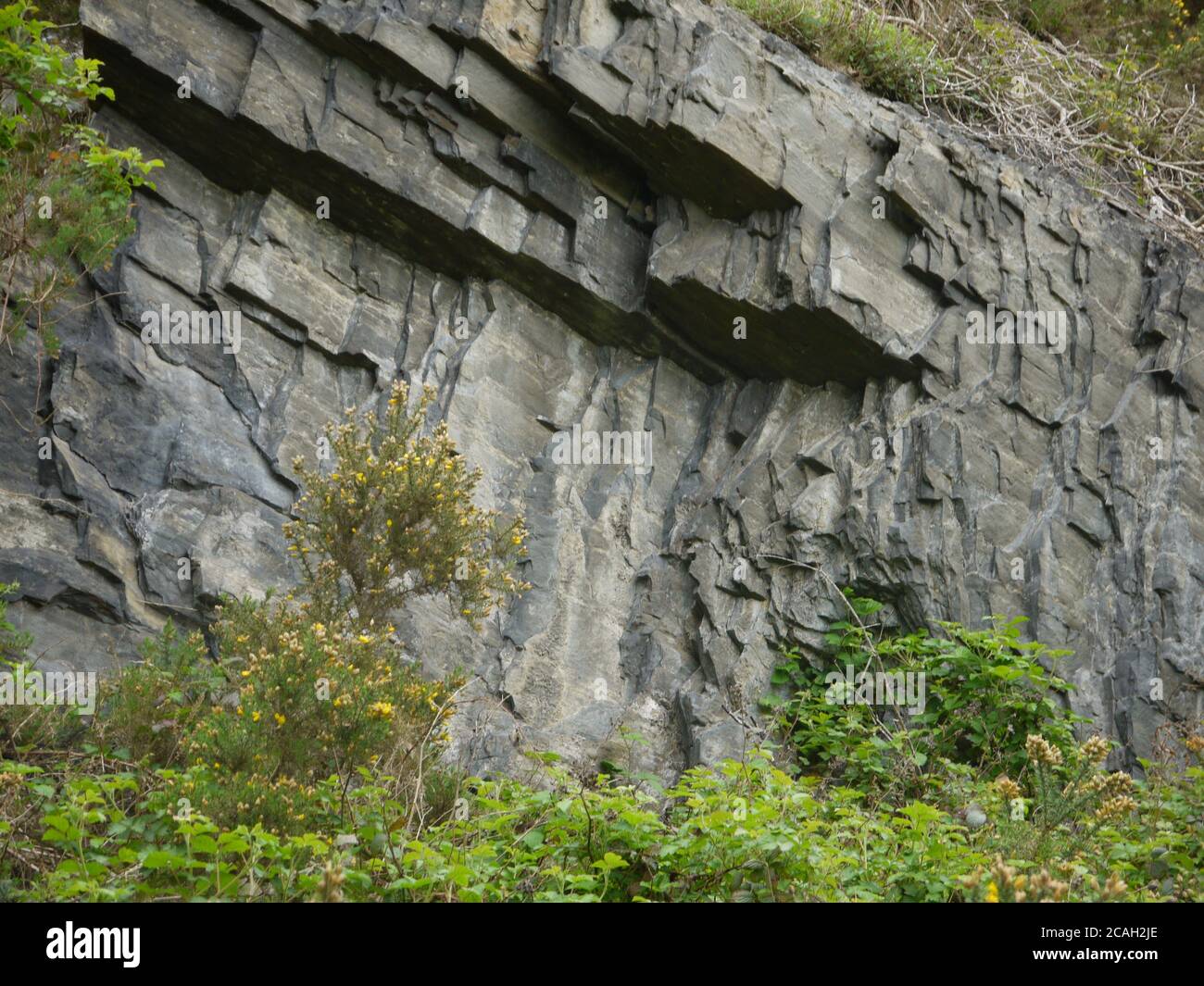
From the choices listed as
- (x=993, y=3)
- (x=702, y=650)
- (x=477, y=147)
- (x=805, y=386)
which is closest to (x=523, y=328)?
(x=477, y=147)

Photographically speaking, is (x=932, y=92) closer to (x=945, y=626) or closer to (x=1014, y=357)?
(x=1014, y=357)

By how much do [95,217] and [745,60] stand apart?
Answer: 20.3 feet

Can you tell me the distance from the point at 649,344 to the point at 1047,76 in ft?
20.1

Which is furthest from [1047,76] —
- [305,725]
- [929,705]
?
[305,725]

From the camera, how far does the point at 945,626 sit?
978cm

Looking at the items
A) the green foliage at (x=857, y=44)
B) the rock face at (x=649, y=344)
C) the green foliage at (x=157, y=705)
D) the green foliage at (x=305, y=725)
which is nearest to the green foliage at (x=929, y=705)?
the rock face at (x=649, y=344)

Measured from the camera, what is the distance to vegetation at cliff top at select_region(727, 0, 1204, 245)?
40.2ft

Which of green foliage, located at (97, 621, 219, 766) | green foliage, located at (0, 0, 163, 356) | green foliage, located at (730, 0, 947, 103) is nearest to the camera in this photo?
green foliage, located at (97, 621, 219, 766)

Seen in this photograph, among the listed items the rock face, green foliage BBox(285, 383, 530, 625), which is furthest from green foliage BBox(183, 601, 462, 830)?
the rock face

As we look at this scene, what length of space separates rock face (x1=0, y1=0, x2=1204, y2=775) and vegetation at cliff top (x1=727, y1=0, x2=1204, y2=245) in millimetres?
785

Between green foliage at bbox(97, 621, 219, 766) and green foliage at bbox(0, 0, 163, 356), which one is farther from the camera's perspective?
green foliage at bbox(0, 0, 163, 356)

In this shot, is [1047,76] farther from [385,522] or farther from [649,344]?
[385,522]

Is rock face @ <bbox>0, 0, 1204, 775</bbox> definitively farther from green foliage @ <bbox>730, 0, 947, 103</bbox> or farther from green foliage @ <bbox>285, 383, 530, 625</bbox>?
green foliage @ <bbox>285, 383, 530, 625</bbox>

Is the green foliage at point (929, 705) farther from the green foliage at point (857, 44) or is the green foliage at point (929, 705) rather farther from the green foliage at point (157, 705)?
the green foliage at point (857, 44)
